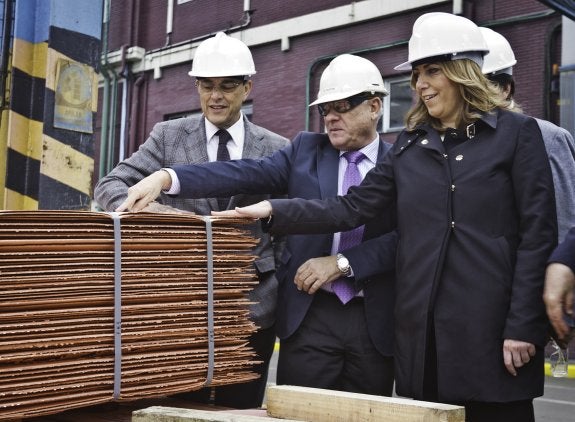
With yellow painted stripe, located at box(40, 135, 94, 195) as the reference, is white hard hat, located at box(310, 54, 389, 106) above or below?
above

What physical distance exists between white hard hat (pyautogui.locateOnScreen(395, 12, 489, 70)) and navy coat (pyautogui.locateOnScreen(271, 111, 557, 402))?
0.23 metres

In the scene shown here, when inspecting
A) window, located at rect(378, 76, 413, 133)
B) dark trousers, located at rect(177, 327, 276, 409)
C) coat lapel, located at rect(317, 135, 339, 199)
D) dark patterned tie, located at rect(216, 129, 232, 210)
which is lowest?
dark trousers, located at rect(177, 327, 276, 409)

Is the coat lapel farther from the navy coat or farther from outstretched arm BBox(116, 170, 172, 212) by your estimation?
outstretched arm BBox(116, 170, 172, 212)

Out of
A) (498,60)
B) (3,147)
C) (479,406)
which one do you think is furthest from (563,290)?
(3,147)

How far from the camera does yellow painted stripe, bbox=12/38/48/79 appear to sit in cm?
348

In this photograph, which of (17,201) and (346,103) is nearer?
(346,103)

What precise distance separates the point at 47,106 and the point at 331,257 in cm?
155

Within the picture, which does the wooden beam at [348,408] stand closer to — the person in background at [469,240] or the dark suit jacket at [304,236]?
the person in background at [469,240]

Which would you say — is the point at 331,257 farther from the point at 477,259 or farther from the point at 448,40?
the point at 448,40

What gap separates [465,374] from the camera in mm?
2344

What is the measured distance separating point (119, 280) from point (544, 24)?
9.64m

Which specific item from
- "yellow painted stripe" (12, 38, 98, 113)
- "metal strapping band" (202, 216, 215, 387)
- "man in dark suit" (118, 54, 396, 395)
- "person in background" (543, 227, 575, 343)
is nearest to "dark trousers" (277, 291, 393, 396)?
"man in dark suit" (118, 54, 396, 395)

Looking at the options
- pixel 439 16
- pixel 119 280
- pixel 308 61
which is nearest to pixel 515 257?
pixel 439 16

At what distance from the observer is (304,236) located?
2.98 m
